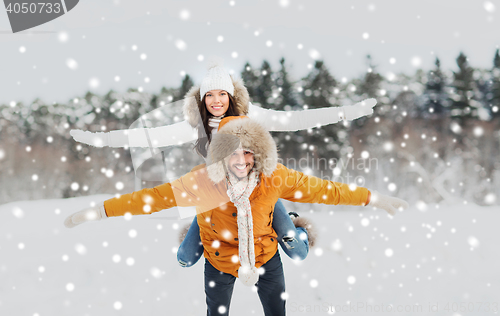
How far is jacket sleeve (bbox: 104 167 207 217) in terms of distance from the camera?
1795 millimetres

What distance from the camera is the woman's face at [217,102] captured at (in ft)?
8.73

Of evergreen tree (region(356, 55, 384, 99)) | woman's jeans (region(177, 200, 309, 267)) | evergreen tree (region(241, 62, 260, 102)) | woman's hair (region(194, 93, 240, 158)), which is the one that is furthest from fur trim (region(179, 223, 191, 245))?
evergreen tree (region(356, 55, 384, 99))

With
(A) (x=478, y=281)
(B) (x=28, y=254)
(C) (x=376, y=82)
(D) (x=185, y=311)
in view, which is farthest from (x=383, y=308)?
(C) (x=376, y=82)

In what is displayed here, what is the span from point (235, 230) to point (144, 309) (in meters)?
2.13

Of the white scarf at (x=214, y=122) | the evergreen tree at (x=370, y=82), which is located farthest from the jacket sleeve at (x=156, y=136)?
the evergreen tree at (x=370, y=82)

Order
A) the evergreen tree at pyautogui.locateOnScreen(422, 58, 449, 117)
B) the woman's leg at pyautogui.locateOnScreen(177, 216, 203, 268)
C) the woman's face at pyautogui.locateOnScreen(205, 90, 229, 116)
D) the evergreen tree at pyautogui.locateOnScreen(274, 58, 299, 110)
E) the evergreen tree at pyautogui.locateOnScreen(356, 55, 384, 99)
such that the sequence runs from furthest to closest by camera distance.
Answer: the evergreen tree at pyautogui.locateOnScreen(422, 58, 449, 117)
the evergreen tree at pyautogui.locateOnScreen(356, 55, 384, 99)
the evergreen tree at pyautogui.locateOnScreen(274, 58, 299, 110)
the woman's face at pyautogui.locateOnScreen(205, 90, 229, 116)
the woman's leg at pyautogui.locateOnScreen(177, 216, 203, 268)

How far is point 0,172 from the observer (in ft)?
28.8

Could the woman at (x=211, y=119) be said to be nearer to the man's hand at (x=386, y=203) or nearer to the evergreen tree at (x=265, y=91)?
the man's hand at (x=386, y=203)

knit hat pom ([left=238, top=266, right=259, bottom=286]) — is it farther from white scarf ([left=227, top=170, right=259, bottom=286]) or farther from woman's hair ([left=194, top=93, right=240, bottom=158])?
woman's hair ([left=194, top=93, right=240, bottom=158])

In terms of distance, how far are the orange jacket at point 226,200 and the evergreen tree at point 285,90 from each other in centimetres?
676

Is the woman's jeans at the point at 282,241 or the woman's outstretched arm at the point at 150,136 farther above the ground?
the woman's outstretched arm at the point at 150,136

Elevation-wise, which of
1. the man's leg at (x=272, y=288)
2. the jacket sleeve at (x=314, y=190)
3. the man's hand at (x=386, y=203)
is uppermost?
the jacket sleeve at (x=314, y=190)

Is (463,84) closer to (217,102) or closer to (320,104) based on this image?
(320,104)

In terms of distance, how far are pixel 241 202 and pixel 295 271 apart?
7.79ft
